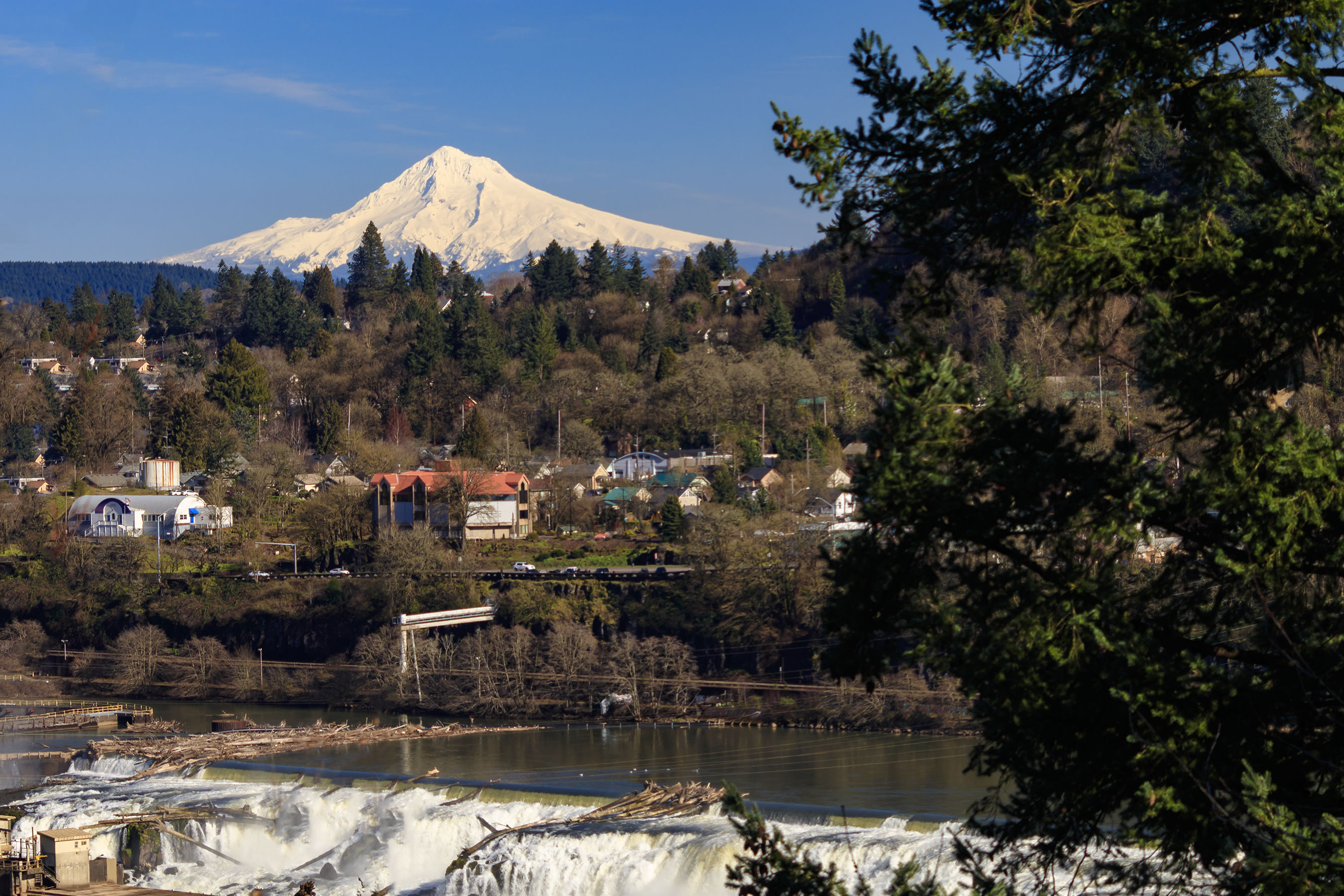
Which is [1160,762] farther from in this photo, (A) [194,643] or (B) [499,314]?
(B) [499,314]

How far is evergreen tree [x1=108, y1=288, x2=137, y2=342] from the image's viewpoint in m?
73.3

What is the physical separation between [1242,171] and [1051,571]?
1.52 meters

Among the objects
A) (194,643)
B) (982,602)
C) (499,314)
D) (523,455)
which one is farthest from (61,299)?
(982,602)

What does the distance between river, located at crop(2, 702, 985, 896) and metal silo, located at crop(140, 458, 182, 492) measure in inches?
896

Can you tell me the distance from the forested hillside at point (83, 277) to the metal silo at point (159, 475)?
10473 cm

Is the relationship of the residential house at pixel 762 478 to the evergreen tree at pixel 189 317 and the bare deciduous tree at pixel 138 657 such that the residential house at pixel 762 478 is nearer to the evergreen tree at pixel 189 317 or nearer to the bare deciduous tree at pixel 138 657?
the bare deciduous tree at pixel 138 657

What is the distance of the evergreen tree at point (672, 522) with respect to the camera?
35.3m

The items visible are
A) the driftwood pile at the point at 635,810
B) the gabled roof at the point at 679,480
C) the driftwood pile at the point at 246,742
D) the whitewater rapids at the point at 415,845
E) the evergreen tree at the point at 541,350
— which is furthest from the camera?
the evergreen tree at the point at 541,350

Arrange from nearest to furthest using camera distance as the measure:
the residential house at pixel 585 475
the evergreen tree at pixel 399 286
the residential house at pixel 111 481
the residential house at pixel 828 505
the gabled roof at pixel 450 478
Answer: the residential house at pixel 828 505, the gabled roof at pixel 450 478, the residential house at pixel 585 475, the residential house at pixel 111 481, the evergreen tree at pixel 399 286

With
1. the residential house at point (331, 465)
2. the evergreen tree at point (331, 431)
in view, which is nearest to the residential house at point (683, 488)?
the residential house at point (331, 465)

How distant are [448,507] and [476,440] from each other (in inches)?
269

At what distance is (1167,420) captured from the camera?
14.3ft

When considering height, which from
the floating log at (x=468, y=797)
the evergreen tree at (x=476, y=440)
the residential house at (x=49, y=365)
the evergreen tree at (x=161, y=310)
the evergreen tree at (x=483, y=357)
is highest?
the evergreen tree at (x=161, y=310)

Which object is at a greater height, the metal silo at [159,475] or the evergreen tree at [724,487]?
the metal silo at [159,475]
